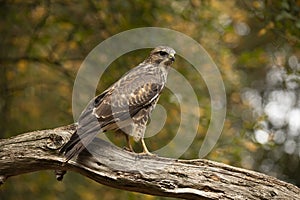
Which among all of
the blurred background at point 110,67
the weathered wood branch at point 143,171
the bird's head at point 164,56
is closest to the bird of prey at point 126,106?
the bird's head at point 164,56

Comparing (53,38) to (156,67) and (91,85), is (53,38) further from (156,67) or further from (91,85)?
(156,67)

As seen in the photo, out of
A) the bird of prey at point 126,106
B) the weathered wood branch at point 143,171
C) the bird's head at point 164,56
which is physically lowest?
the weathered wood branch at point 143,171

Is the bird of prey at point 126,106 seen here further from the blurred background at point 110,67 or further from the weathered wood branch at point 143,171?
the blurred background at point 110,67

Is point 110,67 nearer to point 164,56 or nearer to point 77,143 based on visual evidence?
point 164,56

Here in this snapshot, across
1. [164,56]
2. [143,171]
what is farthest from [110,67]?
[143,171]

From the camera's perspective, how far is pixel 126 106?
5051mm

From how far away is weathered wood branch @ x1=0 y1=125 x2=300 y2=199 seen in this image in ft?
14.9

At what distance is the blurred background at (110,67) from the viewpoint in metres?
7.35

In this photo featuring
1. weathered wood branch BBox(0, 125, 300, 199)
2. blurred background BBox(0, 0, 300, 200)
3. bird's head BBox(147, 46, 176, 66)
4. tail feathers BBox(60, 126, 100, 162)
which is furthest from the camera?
blurred background BBox(0, 0, 300, 200)

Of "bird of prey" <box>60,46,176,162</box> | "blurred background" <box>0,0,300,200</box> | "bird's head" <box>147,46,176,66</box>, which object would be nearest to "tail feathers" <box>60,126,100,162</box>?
"bird of prey" <box>60,46,176,162</box>

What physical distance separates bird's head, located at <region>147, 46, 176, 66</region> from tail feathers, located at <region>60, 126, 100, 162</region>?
1.38 meters

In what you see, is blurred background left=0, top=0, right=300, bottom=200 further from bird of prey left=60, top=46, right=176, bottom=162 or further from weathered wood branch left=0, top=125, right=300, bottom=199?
weathered wood branch left=0, top=125, right=300, bottom=199

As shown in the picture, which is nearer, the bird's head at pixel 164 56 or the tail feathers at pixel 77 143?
the tail feathers at pixel 77 143

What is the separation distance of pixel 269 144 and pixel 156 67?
2.25 m
